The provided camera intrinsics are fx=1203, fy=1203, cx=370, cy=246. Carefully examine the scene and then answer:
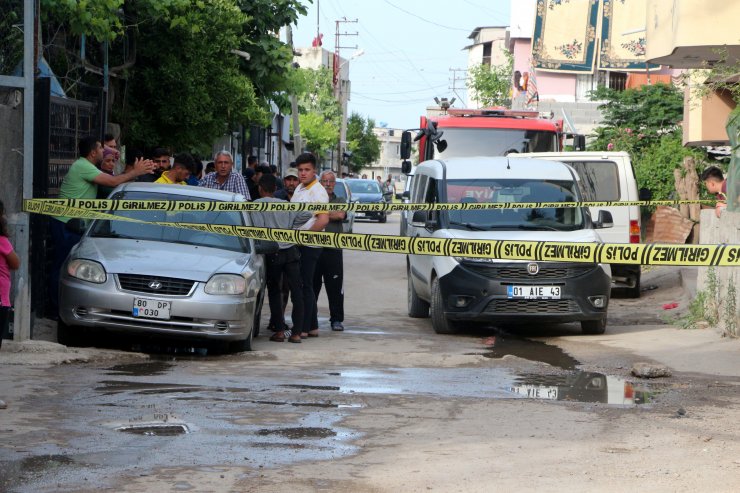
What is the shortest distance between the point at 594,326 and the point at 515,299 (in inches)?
48.7

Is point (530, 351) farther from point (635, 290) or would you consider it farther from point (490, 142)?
point (490, 142)

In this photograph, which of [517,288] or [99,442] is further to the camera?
[517,288]

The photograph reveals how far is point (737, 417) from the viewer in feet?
26.2

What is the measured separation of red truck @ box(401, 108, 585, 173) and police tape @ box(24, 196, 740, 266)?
33.5 feet

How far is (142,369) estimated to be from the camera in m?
9.67

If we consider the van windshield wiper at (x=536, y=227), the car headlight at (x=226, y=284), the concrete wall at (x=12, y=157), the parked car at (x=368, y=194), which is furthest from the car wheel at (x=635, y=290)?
the parked car at (x=368, y=194)

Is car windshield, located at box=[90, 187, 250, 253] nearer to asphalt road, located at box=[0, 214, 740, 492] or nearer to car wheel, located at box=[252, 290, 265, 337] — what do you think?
car wheel, located at box=[252, 290, 265, 337]

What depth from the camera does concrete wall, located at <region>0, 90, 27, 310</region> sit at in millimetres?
10289

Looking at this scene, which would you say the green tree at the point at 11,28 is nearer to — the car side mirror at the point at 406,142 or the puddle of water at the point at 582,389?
the puddle of water at the point at 582,389

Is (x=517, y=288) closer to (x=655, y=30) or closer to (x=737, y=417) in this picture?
(x=737, y=417)

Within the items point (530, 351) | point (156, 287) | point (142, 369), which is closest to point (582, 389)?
point (530, 351)

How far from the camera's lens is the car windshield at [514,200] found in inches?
531

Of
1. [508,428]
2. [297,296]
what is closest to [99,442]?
[508,428]

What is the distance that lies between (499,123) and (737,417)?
44.8 feet
